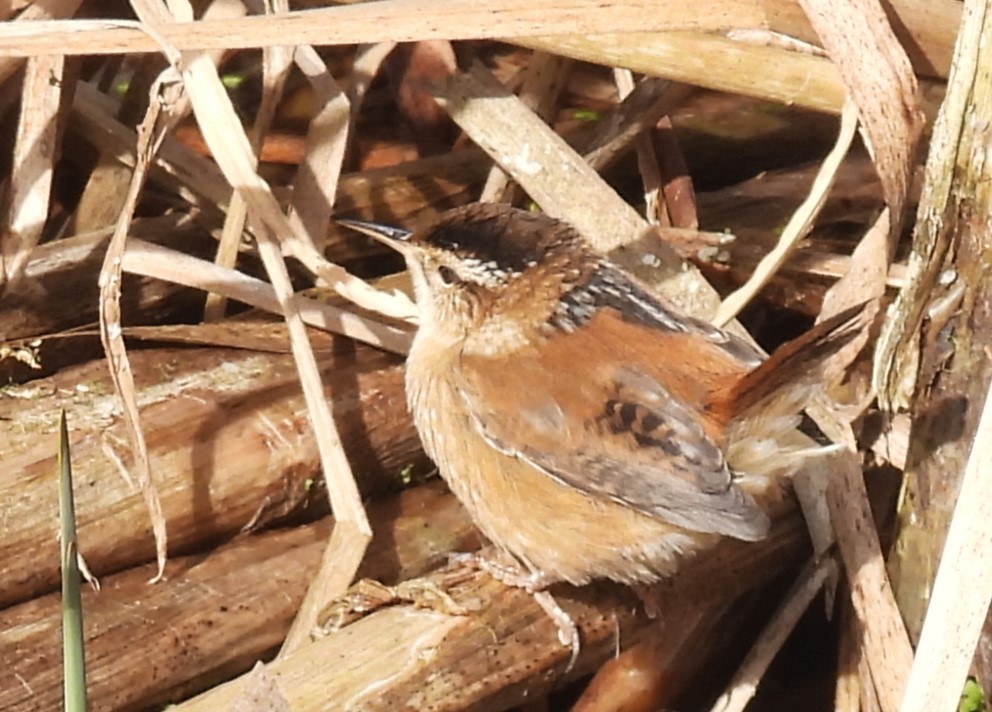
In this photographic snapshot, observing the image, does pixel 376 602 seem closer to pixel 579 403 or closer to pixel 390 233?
pixel 579 403

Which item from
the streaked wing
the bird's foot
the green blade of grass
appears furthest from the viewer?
the bird's foot

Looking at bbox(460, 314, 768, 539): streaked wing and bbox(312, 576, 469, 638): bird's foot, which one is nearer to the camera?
bbox(460, 314, 768, 539): streaked wing

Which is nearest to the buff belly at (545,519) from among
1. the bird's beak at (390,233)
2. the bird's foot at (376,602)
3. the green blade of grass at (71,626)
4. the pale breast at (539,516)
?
the pale breast at (539,516)

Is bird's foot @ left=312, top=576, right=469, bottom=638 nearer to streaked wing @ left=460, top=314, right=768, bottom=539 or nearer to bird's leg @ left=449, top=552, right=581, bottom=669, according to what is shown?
bird's leg @ left=449, top=552, right=581, bottom=669

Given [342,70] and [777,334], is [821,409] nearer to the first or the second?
[777,334]

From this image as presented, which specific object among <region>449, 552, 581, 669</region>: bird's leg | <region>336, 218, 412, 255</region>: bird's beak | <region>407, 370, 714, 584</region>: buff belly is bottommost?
<region>449, 552, 581, 669</region>: bird's leg

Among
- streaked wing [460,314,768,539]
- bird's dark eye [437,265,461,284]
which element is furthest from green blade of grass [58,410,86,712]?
bird's dark eye [437,265,461,284]

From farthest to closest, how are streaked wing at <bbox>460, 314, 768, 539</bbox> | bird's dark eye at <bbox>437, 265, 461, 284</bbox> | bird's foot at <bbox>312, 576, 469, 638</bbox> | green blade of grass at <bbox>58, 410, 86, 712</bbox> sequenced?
bird's dark eye at <bbox>437, 265, 461, 284</bbox> → bird's foot at <bbox>312, 576, 469, 638</bbox> → streaked wing at <bbox>460, 314, 768, 539</bbox> → green blade of grass at <bbox>58, 410, 86, 712</bbox>
